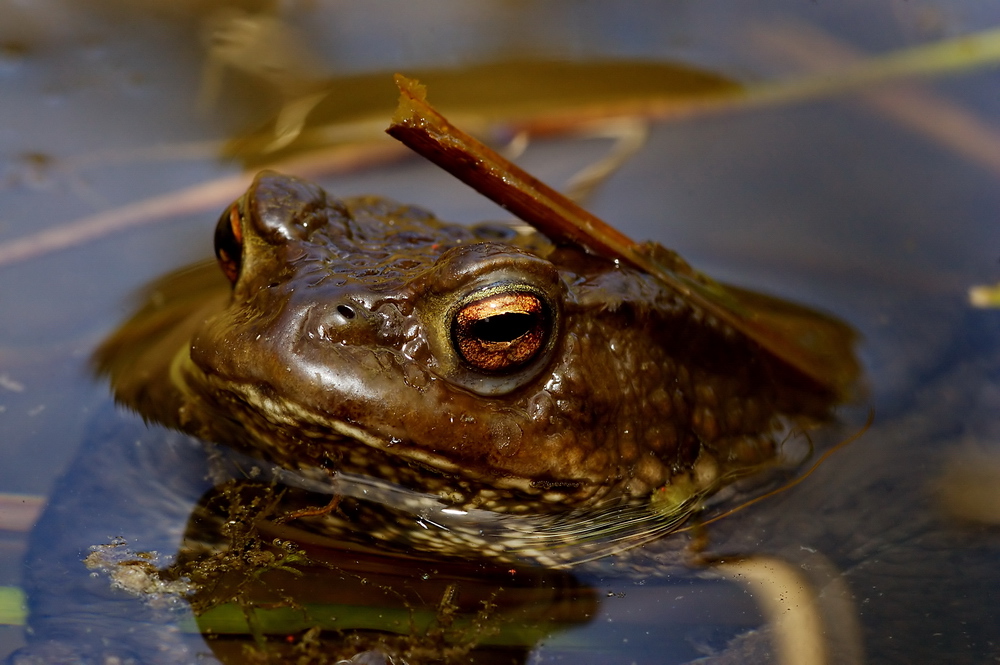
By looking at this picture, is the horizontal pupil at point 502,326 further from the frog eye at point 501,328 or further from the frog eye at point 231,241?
the frog eye at point 231,241

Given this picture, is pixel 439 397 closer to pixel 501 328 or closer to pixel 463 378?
pixel 463 378

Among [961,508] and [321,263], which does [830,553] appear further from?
[321,263]

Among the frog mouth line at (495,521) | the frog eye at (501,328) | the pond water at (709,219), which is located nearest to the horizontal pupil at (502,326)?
the frog eye at (501,328)

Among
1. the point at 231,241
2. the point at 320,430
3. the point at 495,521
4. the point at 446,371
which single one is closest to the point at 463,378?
the point at 446,371

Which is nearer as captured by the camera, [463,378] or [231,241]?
[463,378]

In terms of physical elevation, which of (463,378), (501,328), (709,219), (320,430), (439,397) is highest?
(709,219)
